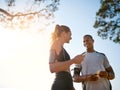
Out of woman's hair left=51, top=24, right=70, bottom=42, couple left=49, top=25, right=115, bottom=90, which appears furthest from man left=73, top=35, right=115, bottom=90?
woman's hair left=51, top=24, right=70, bottom=42

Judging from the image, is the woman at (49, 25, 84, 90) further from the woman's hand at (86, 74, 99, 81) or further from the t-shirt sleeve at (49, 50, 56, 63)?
the woman's hand at (86, 74, 99, 81)

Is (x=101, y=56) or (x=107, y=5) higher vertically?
(x=107, y=5)

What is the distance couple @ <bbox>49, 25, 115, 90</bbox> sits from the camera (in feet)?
13.0

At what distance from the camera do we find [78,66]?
559 centimetres

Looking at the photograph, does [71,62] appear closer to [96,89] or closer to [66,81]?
[66,81]

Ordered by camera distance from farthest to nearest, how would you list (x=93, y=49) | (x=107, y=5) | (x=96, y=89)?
1. (x=107, y=5)
2. (x=93, y=49)
3. (x=96, y=89)

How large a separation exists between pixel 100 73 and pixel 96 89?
44 centimetres

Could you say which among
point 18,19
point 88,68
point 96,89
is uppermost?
point 18,19

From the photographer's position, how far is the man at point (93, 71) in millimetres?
5281

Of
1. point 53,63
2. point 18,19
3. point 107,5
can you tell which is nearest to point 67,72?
point 53,63

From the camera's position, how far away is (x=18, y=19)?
1344cm

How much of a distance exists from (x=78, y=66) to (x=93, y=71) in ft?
0.88

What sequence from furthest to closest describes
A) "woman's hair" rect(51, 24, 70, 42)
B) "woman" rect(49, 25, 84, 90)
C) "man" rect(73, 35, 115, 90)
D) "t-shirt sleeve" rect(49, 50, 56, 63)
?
1. "man" rect(73, 35, 115, 90)
2. "woman's hair" rect(51, 24, 70, 42)
3. "woman" rect(49, 25, 84, 90)
4. "t-shirt sleeve" rect(49, 50, 56, 63)

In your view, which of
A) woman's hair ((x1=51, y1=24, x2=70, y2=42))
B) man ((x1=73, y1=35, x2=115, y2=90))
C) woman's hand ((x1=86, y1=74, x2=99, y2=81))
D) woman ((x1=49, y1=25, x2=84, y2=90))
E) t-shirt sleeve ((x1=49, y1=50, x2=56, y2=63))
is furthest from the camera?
man ((x1=73, y1=35, x2=115, y2=90))
